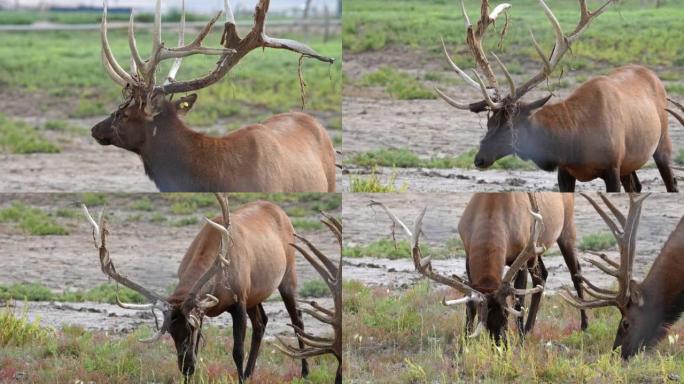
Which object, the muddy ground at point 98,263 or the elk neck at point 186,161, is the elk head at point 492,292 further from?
the elk neck at point 186,161

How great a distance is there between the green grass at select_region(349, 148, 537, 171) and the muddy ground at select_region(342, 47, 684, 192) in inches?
4.5

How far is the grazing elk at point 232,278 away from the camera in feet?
22.4

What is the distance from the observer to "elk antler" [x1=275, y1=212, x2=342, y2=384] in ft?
23.2

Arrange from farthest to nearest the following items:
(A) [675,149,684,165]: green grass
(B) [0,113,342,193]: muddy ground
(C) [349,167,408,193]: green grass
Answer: (B) [0,113,342,193]: muddy ground < (A) [675,149,684,165]: green grass < (C) [349,167,408,193]: green grass

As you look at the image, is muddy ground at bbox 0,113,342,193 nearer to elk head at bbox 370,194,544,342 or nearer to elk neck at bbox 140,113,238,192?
elk neck at bbox 140,113,238,192

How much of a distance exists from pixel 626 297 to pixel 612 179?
1445mm

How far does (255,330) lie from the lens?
7.30 meters

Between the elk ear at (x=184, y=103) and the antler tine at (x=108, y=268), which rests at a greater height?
the elk ear at (x=184, y=103)

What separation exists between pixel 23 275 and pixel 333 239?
1.84m

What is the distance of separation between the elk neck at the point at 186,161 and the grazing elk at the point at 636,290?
2.00 metres

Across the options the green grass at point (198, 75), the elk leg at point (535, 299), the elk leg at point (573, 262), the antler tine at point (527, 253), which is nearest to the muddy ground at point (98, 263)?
the antler tine at point (527, 253)

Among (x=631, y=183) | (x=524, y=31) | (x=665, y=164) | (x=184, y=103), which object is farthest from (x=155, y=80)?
(x=524, y=31)

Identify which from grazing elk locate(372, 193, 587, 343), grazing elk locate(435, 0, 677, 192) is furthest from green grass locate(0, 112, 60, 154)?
grazing elk locate(372, 193, 587, 343)

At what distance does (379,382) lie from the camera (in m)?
6.93
